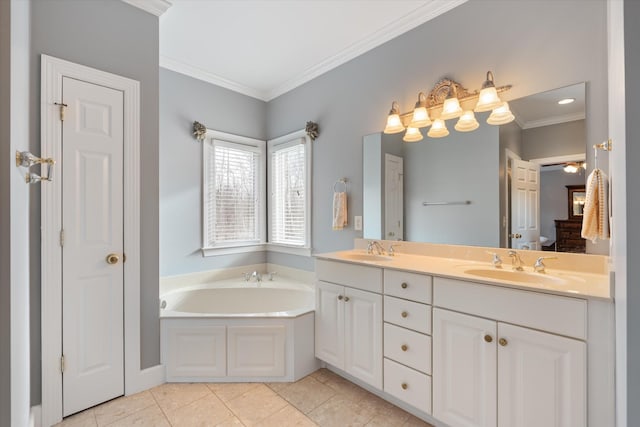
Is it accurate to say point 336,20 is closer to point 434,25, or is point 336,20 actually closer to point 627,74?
point 434,25

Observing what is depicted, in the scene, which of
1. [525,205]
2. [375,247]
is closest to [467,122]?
[525,205]

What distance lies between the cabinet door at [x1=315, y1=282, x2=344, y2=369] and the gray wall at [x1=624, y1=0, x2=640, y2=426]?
1.50 metres

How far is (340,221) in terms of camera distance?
277 cm

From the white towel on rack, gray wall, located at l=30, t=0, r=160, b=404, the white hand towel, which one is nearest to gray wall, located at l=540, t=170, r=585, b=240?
the white towel on rack

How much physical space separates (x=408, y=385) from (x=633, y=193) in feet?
4.76

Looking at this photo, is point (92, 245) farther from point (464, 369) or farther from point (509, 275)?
point (509, 275)

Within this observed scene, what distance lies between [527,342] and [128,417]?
7.15ft

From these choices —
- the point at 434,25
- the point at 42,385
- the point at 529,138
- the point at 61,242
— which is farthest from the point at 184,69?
the point at 529,138

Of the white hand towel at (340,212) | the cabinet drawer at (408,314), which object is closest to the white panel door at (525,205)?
the cabinet drawer at (408,314)

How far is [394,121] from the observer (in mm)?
2334

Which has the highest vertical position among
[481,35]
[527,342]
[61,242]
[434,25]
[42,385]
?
[434,25]

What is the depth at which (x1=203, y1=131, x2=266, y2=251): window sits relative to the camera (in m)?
3.10

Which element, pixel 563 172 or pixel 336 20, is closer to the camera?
pixel 563 172

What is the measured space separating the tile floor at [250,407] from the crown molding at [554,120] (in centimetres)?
184
